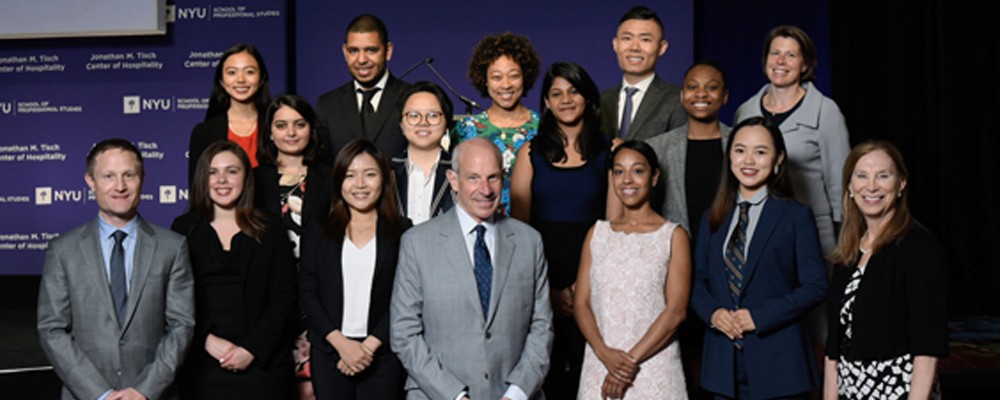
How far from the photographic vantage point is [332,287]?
3.30 m

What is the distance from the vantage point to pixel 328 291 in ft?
10.8

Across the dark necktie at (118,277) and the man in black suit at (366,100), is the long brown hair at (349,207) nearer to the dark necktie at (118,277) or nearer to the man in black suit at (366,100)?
the dark necktie at (118,277)

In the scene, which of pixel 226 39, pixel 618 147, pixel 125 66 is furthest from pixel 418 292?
A: pixel 125 66

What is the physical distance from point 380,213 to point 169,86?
17.0 feet

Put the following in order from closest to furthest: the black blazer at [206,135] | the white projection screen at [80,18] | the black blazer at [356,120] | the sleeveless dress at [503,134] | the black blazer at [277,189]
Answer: the black blazer at [277,189] < the sleeveless dress at [503,134] < the black blazer at [206,135] < the black blazer at [356,120] < the white projection screen at [80,18]

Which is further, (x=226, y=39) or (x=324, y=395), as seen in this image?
(x=226, y=39)

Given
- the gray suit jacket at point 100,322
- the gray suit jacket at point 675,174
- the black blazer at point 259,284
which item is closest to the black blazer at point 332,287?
the black blazer at point 259,284

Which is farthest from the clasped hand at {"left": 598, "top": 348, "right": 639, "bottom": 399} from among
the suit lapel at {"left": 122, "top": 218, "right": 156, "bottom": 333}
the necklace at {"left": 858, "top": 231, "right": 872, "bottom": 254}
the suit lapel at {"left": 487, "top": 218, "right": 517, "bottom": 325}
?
the suit lapel at {"left": 122, "top": 218, "right": 156, "bottom": 333}

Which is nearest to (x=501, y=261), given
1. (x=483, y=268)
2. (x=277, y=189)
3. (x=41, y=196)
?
(x=483, y=268)

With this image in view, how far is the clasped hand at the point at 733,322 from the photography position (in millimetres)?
3096

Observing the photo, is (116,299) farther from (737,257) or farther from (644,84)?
(644,84)

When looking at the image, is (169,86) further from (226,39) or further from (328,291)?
(328,291)

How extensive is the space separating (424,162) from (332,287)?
697 mm

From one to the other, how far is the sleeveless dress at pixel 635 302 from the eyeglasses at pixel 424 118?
3.01ft
